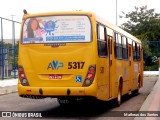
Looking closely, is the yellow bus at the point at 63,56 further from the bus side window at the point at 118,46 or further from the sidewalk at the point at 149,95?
the bus side window at the point at 118,46

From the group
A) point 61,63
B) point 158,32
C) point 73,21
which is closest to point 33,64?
point 61,63

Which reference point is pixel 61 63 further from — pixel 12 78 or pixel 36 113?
pixel 12 78

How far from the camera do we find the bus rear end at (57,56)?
11531 millimetres

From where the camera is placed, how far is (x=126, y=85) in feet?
54.9

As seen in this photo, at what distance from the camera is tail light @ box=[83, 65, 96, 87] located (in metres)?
11.5

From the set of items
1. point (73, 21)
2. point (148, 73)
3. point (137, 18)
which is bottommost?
point (148, 73)

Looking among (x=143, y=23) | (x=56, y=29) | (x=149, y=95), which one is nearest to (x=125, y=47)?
(x=149, y=95)

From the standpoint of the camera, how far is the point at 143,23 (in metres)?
66.6

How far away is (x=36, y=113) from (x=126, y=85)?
5.10 metres

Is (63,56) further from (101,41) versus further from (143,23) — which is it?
(143,23)

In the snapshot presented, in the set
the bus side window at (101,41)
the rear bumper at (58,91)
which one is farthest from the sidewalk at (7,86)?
the bus side window at (101,41)

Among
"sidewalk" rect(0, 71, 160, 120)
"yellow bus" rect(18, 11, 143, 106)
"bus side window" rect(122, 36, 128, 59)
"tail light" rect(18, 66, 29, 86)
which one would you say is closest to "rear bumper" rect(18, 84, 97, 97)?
"yellow bus" rect(18, 11, 143, 106)

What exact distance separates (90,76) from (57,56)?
1.08 meters

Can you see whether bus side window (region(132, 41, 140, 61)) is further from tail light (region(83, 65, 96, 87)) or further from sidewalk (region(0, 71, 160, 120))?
tail light (region(83, 65, 96, 87))
